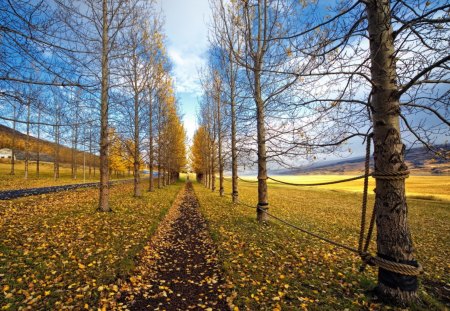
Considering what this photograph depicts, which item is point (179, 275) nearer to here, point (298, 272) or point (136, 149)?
point (298, 272)

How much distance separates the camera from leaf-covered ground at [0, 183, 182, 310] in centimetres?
373

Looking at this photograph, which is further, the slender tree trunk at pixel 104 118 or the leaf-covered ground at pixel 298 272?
the slender tree trunk at pixel 104 118

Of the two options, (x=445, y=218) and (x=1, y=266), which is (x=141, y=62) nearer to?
(x=1, y=266)

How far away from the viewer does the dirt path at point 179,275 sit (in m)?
3.96

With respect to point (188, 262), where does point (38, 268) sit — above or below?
above

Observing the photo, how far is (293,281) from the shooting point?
4.38 meters

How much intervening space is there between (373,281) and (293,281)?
146 cm

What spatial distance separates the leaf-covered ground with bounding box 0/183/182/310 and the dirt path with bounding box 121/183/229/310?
417 millimetres

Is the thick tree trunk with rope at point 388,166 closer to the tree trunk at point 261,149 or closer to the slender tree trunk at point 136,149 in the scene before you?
the tree trunk at point 261,149

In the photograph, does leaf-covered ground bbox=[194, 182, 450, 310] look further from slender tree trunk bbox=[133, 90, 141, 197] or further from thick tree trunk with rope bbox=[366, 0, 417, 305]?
slender tree trunk bbox=[133, 90, 141, 197]

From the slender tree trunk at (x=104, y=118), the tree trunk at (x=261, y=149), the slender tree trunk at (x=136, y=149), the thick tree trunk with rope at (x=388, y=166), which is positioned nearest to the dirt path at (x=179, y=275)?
the tree trunk at (x=261, y=149)

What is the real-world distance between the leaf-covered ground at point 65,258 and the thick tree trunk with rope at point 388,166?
437 centimetres

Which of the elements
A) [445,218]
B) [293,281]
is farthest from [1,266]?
[445,218]

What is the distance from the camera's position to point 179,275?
16.5 ft
